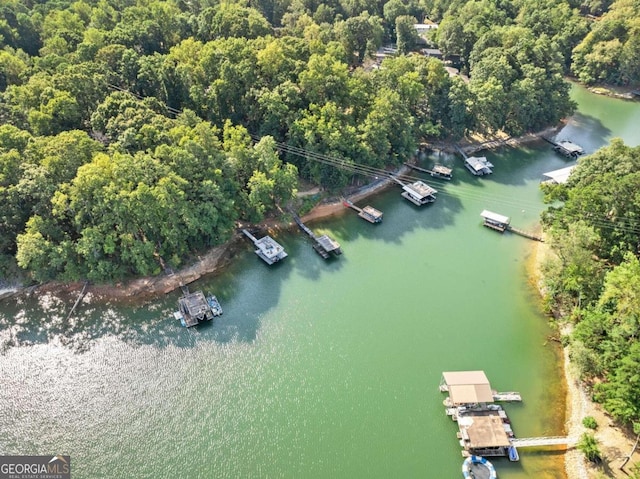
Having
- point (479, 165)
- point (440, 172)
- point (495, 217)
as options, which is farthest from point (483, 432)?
point (479, 165)

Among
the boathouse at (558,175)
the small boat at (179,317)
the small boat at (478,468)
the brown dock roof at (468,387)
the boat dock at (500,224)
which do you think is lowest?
the small boat at (179,317)

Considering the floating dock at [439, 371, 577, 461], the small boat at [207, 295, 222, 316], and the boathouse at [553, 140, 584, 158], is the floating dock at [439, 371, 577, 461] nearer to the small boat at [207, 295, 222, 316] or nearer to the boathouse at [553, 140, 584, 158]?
the small boat at [207, 295, 222, 316]

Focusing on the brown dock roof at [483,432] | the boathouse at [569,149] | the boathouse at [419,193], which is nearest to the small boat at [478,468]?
the brown dock roof at [483,432]

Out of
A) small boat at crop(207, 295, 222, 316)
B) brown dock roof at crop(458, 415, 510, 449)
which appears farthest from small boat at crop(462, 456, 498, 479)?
small boat at crop(207, 295, 222, 316)

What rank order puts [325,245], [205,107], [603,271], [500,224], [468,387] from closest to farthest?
[468,387] → [603,271] → [325,245] → [500,224] → [205,107]

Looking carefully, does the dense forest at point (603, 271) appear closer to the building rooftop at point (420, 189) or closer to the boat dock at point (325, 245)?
the building rooftop at point (420, 189)

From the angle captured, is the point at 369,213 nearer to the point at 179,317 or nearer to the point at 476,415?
the point at 179,317
